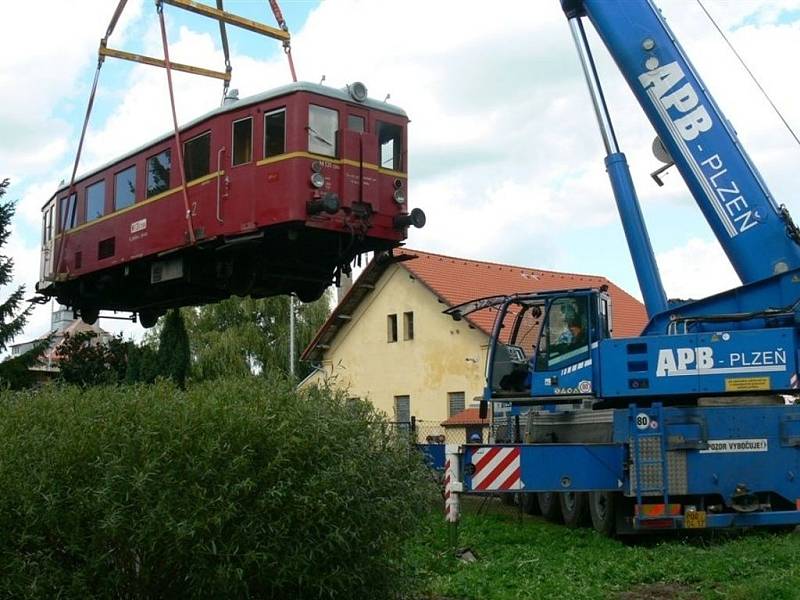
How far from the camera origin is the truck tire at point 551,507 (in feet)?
43.2

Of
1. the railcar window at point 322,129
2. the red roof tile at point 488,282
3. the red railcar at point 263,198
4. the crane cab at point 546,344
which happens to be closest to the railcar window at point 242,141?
the red railcar at point 263,198

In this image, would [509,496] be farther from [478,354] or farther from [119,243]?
[478,354]

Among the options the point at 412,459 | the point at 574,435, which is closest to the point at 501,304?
the point at 574,435

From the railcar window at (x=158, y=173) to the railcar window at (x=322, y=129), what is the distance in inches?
93.4

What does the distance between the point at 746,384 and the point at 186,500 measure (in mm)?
6217

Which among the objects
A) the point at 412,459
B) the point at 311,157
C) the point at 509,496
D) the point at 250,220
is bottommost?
the point at 509,496

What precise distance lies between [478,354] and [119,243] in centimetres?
1399

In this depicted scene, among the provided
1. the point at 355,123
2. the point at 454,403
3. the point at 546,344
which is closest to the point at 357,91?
the point at 355,123

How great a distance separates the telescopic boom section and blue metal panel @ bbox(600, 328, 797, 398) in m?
0.68

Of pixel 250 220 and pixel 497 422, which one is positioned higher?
pixel 250 220

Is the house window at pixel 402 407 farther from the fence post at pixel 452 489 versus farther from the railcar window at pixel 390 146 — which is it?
the fence post at pixel 452 489

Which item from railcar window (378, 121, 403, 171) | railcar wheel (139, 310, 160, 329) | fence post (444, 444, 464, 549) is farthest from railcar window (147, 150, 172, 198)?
fence post (444, 444, 464, 549)

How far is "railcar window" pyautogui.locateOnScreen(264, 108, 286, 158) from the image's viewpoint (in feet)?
36.7

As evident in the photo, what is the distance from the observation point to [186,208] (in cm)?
1198
